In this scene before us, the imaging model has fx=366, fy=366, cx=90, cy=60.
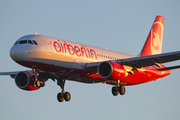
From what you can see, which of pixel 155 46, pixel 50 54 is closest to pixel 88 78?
pixel 50 54

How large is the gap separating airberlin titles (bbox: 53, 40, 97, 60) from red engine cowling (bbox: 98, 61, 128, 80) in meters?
2.66

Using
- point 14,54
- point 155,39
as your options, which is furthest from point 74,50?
point 155,39

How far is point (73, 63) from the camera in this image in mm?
39531

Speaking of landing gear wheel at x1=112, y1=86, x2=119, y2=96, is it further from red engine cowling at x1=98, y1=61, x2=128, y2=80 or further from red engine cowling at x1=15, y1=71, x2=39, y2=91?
red engine cowling at x1=15, y1=71, x2=39, y2=91

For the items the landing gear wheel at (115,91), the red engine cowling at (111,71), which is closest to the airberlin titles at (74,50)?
the red engine cowling at (111,71)

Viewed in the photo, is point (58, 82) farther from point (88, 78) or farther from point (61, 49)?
point (61, 49)

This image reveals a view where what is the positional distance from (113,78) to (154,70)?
36.7ft

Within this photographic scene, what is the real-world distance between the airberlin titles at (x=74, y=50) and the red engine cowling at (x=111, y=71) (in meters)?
2.66

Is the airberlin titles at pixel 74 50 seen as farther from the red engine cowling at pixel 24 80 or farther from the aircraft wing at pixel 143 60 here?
the red engine cowling at pixel 24 80

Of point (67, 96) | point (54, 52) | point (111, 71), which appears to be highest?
point (54, 52)

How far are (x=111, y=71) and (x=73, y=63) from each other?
4.22 meters

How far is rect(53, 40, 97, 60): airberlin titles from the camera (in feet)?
127

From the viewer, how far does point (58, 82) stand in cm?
4591

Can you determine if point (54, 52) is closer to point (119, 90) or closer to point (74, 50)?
point (74, 50)
